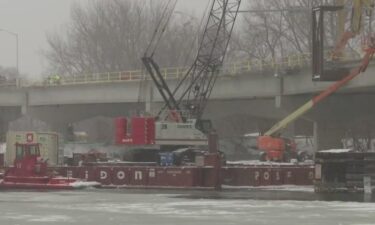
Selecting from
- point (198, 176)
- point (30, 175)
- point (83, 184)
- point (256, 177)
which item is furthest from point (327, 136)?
point (30, 175)

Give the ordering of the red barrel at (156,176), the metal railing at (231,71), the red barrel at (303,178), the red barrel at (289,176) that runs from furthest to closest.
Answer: the metal railing at (231,71), the red barrel at (303,178), the red barrel at (289,176), the red barrel at (156,176)

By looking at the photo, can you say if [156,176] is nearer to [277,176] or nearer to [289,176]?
[277,176]

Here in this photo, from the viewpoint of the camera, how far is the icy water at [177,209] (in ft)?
65.3

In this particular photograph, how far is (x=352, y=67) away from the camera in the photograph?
4731 centimetres

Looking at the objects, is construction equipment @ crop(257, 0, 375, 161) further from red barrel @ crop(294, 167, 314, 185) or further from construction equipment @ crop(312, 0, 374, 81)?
red barrel @ crop(294, 167, 314, 185)

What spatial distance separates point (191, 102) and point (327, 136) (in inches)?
496

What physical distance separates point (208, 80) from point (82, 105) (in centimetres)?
2350

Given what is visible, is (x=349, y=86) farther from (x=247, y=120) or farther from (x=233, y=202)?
(x=247, y=120)

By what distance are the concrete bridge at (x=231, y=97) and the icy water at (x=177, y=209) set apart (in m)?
23.3

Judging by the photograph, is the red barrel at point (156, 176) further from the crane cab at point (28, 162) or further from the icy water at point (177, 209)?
the icy water at point (177, 209)

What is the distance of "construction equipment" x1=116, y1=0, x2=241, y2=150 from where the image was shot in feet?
156

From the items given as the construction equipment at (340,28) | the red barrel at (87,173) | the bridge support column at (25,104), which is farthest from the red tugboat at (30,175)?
the bridge support column at (25,104)

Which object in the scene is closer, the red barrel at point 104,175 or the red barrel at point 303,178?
the red barrel at point 303,178

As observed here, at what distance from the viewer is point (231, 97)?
6128 centimetres
